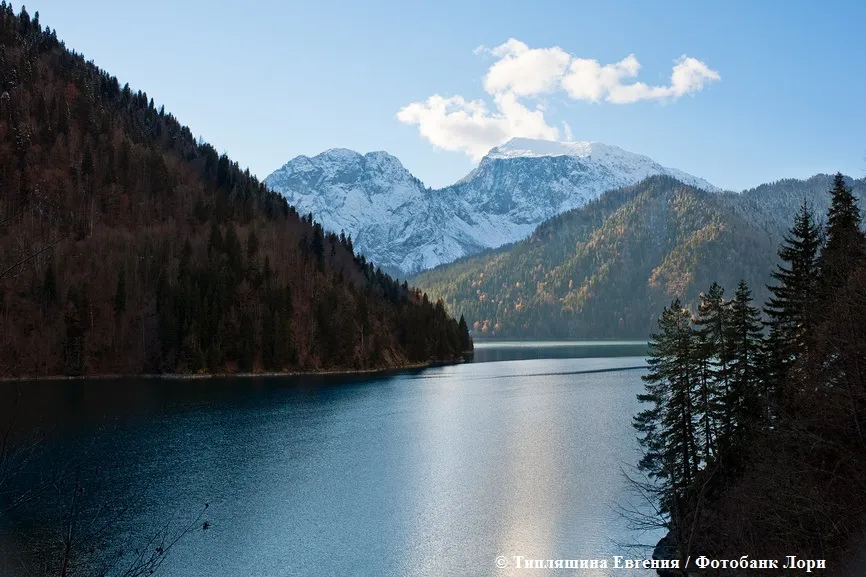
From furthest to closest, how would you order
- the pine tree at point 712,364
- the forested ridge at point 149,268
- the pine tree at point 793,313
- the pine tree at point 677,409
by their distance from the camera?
the forested ridge at point 149,268 < the pine tree at point 712,364 < the pine tree at point 793,313 < the pine tree at point 677,409

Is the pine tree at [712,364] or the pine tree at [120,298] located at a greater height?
the pine tree at [120,298]

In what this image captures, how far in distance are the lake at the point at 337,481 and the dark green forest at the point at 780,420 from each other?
5.86m

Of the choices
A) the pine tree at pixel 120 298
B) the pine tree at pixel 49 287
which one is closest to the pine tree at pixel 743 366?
the pine tree at pixel 120 298

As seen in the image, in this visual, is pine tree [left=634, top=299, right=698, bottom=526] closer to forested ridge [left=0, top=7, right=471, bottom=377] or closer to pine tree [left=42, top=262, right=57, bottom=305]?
forested ridge [left=0, top=7, right=471, bottom=377]

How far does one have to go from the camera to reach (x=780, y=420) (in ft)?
94.7

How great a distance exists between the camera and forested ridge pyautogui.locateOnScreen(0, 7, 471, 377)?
13262 cm

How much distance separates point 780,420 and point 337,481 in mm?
34099

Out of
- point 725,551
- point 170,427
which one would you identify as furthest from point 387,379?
point 725,551

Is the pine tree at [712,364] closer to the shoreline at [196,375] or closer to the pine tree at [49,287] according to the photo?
the shoreline at [196,375]

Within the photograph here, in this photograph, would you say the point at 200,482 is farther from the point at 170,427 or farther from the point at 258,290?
the point at 258,290

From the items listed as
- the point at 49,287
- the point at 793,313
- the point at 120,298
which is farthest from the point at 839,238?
the point at 49,287

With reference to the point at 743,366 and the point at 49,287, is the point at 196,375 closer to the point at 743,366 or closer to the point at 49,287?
the point at 49,287

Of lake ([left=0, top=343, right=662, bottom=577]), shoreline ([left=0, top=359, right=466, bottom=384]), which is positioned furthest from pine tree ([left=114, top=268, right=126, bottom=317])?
lake ([left=0, top=343, right=662, bottom=577])

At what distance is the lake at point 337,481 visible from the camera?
36.2 metres
